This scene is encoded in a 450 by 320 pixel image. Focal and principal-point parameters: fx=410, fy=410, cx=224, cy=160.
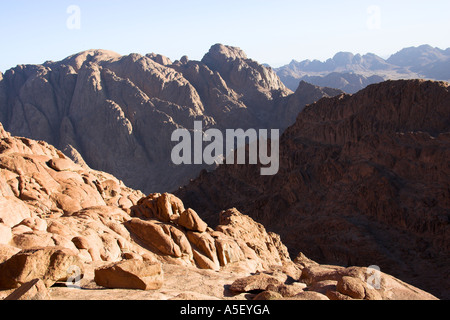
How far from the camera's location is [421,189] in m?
40.5

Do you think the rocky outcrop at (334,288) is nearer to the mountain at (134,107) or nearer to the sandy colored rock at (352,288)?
the sandy colored rock at (352,288)

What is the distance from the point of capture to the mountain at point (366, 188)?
37750 mm

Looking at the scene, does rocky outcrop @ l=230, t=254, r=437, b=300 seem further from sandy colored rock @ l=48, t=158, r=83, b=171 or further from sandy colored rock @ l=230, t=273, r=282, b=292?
sandy colored rock @ l=48, t=158, r=83, b=171

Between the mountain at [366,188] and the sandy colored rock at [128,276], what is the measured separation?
1092 inches

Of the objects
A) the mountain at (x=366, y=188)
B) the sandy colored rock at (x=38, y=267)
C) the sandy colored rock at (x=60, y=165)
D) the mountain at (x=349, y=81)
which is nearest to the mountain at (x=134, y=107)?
the mountain at (x=366, y=188)

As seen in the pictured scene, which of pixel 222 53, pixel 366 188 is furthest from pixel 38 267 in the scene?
pixel 222 53

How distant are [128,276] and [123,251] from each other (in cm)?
588

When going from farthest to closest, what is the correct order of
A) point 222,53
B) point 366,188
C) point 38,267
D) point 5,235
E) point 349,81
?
1. point 349,81
2. point 222,53
3. point 366,188
4. point 5,235
5. point 38,267

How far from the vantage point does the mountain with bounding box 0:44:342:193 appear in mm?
94438

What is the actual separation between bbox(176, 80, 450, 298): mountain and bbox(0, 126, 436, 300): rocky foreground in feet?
41.0

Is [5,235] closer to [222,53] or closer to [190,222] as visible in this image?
[190,222]

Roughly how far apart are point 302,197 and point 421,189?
13272 mm

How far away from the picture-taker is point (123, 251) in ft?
53.0

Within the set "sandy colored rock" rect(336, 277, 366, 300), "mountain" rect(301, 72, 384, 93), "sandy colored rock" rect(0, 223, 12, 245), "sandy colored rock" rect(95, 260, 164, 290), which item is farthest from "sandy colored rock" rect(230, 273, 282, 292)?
"mountain" rect(301, 72, 384, 93)
